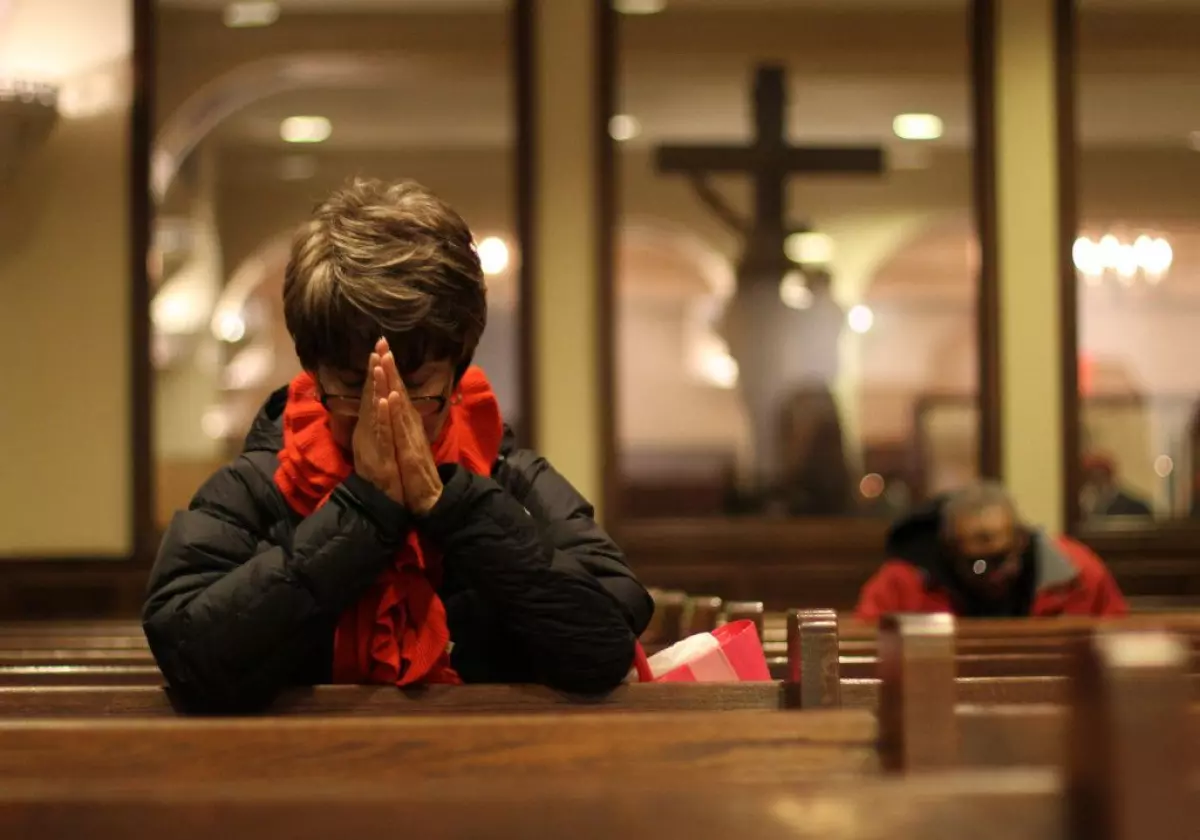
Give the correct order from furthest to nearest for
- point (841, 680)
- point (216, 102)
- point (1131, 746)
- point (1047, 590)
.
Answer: point (216, 102) < point (1047, 590) < point (841, 680) < point (1131, 746)

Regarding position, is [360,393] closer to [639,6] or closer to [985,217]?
[639,6]

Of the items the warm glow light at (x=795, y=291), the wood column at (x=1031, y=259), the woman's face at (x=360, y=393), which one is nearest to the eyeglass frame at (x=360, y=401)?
the woman's face at (x=360, y=393)

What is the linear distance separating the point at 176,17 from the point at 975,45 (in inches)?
109

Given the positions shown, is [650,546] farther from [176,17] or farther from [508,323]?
[176,17]

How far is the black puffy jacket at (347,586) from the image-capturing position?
1.67 metres

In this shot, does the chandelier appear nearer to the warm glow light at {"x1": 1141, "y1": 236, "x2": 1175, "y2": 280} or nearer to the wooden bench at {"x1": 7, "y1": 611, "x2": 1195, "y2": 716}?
the warm glow light at {"x1": 1141, "y1": 236, "x2": 1175, "y2": 280}

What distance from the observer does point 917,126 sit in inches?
211

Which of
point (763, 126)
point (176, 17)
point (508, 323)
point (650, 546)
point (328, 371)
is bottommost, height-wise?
point (650, 546)

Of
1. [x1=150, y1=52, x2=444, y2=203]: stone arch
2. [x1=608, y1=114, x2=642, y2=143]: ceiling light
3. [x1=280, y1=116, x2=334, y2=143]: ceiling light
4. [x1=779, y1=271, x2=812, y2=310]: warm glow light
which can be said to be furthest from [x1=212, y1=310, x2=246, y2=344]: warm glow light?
[x1=779, y1=271, x2=812, y2=310]: warm glow light

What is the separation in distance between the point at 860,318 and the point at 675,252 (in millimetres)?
692

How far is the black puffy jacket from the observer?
1.67 m

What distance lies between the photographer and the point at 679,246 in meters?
5.26

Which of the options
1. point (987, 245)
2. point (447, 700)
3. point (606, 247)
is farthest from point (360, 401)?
point (987, 245)

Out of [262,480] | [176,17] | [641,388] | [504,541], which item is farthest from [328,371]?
[176,17]
